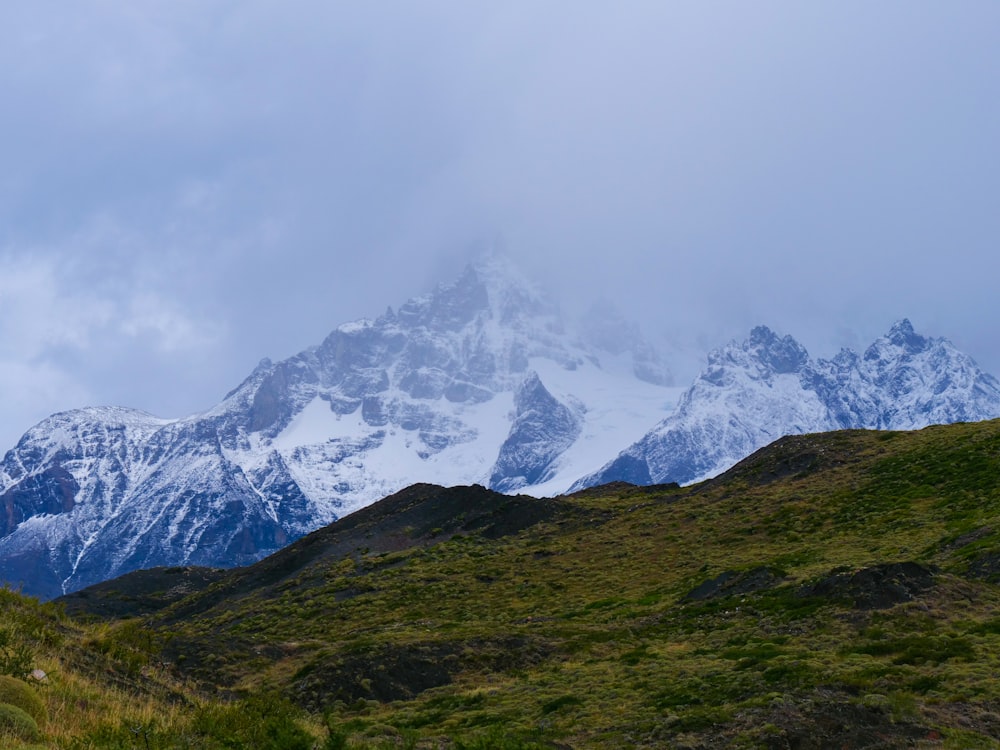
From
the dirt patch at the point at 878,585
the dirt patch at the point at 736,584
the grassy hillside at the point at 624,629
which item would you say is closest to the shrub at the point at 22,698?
the grassy hillside at the point at 624,629

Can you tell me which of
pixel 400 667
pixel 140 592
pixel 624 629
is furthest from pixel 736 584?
pixel 140 592

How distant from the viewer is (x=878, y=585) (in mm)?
33781

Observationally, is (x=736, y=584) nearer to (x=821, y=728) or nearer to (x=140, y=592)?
(x=821, y=728)

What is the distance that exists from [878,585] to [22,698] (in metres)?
28.7

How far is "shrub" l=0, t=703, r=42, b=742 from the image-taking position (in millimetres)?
13266

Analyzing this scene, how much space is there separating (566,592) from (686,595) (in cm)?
1123

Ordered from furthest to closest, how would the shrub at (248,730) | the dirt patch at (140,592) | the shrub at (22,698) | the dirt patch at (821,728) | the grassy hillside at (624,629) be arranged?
1. the dirt patch at (140,592)
2. the grassy hillside at (624,629)
3. the dirt patch at (821,728)
4. the shrub at (248,730)
5. the shrub at (22,698)

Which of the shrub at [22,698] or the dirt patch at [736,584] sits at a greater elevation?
the shrub at [22,698]

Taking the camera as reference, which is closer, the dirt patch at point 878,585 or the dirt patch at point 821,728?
the dirt patch at point 821,728

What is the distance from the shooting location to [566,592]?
54.8 metres

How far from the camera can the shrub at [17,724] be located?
43.5 feet

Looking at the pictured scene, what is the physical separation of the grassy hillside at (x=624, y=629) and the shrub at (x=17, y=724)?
→ 0.44 metres

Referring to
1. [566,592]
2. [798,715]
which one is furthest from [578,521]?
[798,715]

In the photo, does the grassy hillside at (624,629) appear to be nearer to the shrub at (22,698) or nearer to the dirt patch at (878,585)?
the dirt patch at (878,585)
